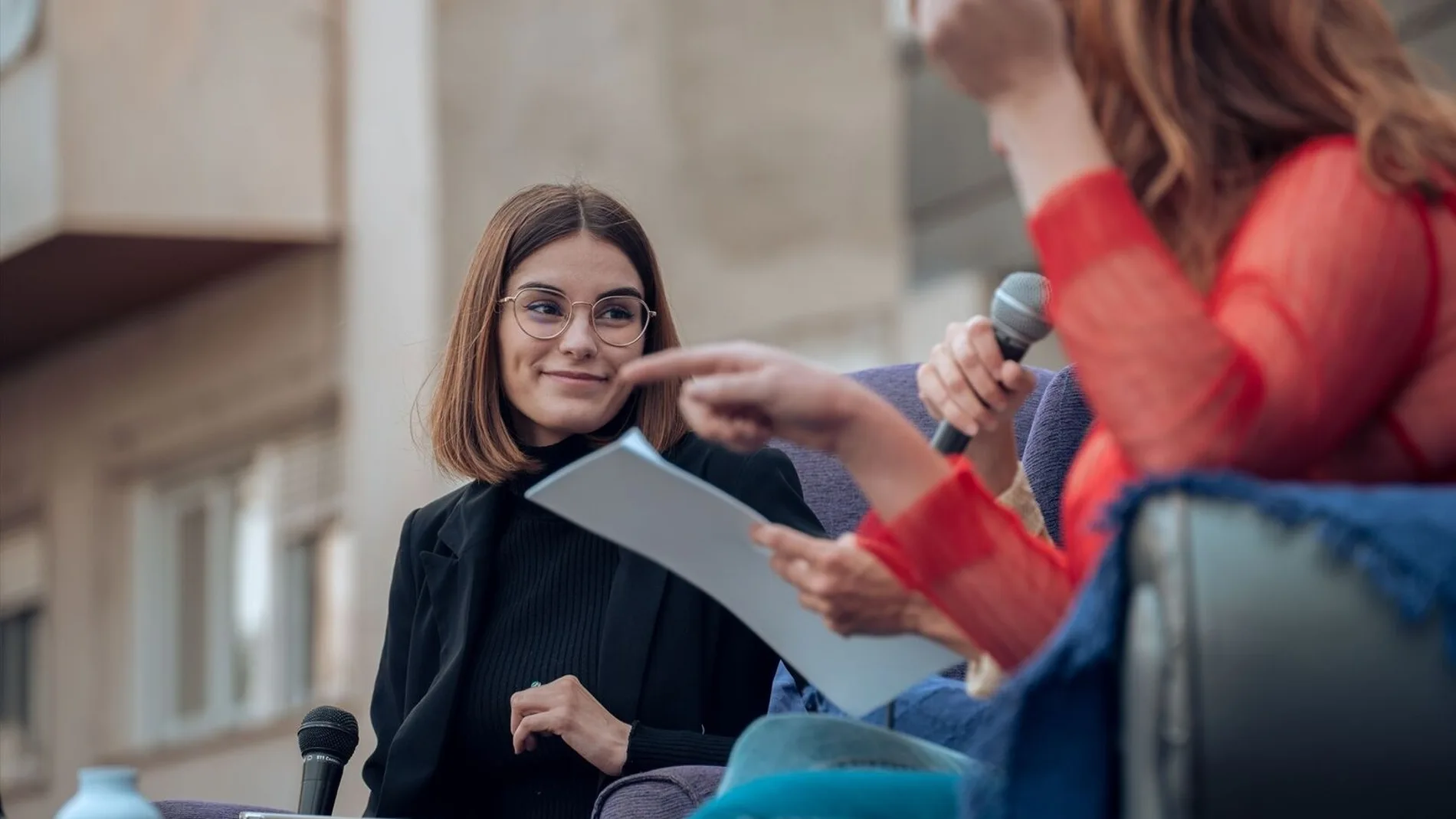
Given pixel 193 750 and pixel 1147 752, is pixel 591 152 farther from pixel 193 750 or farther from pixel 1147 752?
pixel 1147 752

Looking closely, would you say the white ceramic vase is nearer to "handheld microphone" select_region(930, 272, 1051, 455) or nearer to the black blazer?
"handheld microphone" select_region(930, 272, 1051, 455)

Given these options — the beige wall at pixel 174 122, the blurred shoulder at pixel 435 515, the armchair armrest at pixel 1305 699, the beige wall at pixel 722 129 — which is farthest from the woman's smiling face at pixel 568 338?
the beige wall at pixel 174 122

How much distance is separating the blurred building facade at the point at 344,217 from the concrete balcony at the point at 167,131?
0.04 ft

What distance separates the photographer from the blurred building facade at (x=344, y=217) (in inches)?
395

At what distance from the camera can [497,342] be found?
314 cm

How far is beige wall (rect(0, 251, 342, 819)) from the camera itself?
10.4 meters

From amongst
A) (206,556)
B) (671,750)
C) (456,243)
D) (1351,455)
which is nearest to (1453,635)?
(1351,455)

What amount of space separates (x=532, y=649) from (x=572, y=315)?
455 millimetres

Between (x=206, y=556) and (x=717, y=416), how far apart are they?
9.67 meters

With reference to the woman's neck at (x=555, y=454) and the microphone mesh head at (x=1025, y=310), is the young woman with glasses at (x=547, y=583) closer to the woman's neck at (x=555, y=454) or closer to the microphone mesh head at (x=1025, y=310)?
the woman's neck at (x=555, y=454)

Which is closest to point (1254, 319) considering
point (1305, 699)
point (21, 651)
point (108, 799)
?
point (1305, 699)

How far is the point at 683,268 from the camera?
10.4 m

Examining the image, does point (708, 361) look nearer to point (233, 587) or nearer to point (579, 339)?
point (579, 339)

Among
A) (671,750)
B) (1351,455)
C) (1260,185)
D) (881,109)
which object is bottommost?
(671,750)
